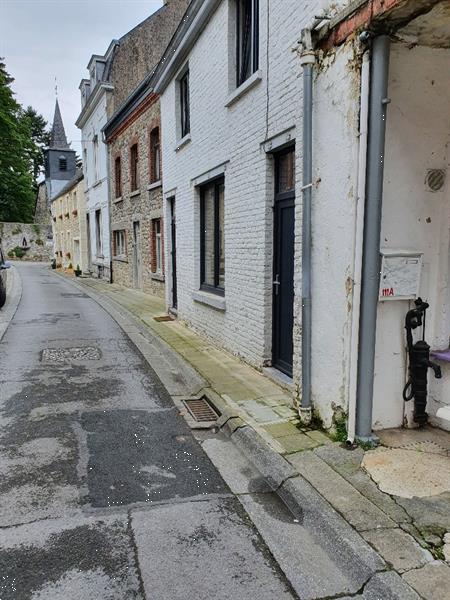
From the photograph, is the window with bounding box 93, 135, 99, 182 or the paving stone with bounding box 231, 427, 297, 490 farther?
the window with bounding box 93, 135, 99, 182

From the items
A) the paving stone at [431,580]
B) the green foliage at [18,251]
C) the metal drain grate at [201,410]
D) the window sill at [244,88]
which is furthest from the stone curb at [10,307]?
the green foliage at [18,251]

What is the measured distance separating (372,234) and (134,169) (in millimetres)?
15020

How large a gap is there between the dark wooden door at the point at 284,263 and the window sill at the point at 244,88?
1.04 m

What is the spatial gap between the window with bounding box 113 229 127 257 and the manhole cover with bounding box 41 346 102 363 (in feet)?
36.1

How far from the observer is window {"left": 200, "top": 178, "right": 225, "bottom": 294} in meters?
8.17

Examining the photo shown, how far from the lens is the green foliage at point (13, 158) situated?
34375 mm

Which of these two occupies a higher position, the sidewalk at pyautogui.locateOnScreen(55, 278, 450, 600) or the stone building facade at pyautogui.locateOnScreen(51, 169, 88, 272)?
the stone building facade at pyautogui.locateOnScreen(51, 169, 88, 272)

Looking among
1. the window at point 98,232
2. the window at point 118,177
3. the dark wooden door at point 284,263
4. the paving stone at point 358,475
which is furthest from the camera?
the window at point 98,232

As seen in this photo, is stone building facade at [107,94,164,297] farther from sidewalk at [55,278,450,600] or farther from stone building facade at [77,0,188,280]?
sidewalk at [55,278,450,600]

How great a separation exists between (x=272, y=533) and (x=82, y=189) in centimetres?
2634

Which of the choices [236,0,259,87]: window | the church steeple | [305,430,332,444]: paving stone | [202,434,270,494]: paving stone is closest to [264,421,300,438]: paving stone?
[305,430,332,444]: paving stone

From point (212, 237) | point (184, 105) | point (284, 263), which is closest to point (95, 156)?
point (184, 105)

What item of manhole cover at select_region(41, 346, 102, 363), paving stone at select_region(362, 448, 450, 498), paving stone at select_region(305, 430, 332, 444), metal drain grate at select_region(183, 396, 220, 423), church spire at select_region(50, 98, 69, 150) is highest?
church spire at select_region(50, 98, 69, 150)

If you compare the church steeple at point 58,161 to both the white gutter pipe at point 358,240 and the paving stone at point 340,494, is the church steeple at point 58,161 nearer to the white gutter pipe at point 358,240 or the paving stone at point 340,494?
the white gutter pipe at point 358,240
